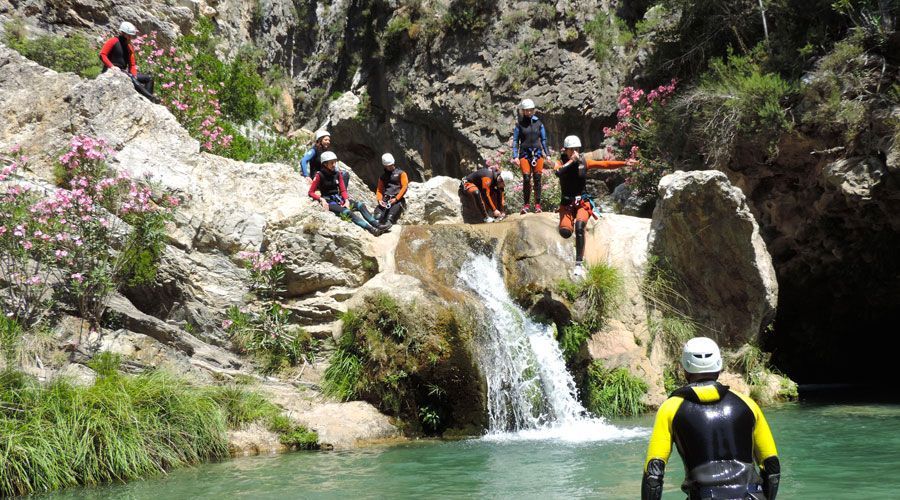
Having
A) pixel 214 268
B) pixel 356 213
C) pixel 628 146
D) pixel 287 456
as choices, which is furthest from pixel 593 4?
pixel 287 456

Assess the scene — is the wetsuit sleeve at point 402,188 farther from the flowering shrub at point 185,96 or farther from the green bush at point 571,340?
the green bush at point 571,340

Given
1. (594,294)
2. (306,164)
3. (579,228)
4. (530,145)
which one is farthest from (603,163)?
(306,164)

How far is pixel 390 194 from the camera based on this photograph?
44.9 ft

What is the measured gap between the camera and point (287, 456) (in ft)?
28.2

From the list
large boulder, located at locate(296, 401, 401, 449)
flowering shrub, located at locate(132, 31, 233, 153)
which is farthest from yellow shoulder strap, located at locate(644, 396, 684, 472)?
flowering shrub, located at locate(132, 31, 233, 153)

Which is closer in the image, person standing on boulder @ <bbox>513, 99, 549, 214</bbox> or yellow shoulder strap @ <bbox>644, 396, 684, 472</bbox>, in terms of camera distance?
yellow shoulder strap @ <bbox>644, 396, 684, 472</bbox>

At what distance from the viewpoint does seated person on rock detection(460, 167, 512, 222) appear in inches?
537

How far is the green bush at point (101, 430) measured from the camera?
6848mm

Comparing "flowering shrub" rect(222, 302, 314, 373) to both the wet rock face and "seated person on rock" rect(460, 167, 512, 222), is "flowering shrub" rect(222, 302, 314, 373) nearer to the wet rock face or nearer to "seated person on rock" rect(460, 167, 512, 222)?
"seated person on rock" rect(460, 167, 512, 222)

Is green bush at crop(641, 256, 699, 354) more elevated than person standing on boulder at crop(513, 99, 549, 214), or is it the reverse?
person standing on boulder at crop(513, 99, 549, 214)

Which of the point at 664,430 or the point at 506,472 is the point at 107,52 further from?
the point at 664,430

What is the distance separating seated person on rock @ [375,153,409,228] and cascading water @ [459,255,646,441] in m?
3.03

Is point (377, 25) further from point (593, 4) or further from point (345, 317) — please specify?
point (345, 317)

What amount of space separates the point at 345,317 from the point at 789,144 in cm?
748
